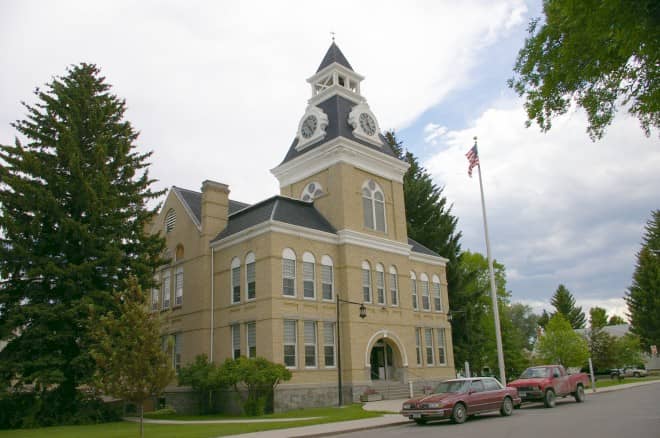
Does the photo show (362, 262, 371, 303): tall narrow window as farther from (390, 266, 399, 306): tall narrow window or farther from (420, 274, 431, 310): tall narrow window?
(420, 274, 431, 310): tall narrow window

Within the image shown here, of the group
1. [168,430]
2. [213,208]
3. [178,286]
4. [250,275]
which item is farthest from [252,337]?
[168,430]

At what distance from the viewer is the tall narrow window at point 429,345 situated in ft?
122

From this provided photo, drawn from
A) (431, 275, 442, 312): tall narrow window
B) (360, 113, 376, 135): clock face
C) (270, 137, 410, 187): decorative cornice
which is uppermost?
(360, 113, 376, 135): clock face

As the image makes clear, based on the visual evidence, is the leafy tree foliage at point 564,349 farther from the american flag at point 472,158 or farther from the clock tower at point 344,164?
the american flag at point 472,158

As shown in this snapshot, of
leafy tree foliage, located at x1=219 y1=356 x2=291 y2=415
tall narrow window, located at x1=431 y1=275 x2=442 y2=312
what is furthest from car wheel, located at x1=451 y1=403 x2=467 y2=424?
tall narrow window, located at x1=431 y1=275 x2=442 y2=312

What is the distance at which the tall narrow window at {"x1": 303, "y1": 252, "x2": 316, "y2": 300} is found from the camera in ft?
100

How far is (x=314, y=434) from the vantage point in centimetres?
1675

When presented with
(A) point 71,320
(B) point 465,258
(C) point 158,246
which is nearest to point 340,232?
(C) point 158,246

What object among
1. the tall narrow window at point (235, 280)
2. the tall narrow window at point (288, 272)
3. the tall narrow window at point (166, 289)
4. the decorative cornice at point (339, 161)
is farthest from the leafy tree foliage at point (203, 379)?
the decorative cornice at point (339, 161)

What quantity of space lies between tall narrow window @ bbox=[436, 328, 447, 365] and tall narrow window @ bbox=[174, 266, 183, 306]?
18.5m

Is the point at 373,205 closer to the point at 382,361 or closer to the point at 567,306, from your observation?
the point at 382,361

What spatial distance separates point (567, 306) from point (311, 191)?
86.1 metres

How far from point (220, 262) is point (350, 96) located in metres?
15.1

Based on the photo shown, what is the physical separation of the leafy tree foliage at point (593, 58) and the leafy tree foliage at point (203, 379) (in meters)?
19.9
